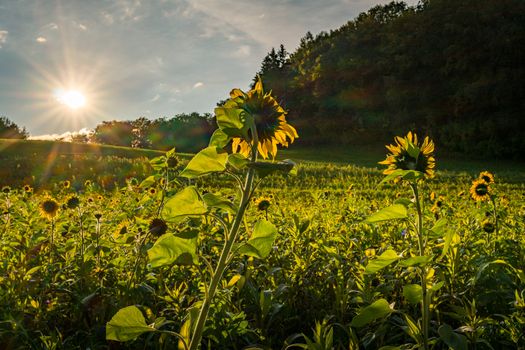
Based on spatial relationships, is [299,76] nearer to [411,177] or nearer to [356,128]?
[356,128]

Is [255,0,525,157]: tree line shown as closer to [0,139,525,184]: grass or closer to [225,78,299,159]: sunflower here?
[0,139,525,184]: grass

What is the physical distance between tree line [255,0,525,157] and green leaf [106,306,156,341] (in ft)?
77.9

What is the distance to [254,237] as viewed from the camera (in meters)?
0.97

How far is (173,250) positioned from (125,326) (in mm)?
190

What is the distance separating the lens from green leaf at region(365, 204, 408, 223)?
137 cm

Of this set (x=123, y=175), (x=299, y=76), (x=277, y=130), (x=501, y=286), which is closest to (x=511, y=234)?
(x=501, y=286)

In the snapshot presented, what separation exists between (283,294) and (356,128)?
3284 cm

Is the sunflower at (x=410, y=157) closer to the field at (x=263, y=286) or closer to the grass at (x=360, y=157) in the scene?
the field at (x=263, y=286)

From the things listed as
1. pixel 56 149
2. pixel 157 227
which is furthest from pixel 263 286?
pixel 56 149

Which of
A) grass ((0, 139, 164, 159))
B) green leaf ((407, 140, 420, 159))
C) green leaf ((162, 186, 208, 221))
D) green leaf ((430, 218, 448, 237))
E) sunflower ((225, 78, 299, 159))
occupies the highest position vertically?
grass ((0, 139, 164, 159))

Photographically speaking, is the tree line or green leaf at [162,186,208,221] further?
the tree line

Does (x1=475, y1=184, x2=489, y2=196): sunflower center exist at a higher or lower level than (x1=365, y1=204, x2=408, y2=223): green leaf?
lower

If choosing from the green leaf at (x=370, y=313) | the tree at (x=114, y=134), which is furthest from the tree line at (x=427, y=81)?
the tree at (x=114, y=134)

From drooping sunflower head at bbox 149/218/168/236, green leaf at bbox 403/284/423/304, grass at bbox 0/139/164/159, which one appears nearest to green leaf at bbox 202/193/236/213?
green leaf at bbox 403/284/423/304
